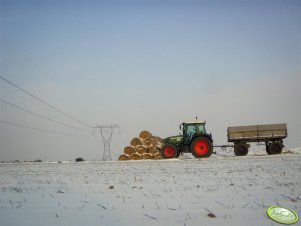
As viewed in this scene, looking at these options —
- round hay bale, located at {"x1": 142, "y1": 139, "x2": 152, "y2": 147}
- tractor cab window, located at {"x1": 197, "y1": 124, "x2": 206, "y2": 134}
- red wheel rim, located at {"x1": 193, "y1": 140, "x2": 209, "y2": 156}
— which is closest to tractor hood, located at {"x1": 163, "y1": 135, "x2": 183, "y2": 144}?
tractor cab window, located at {"x1": 197, "y1": 124, "x2": 206, "y2": 134}

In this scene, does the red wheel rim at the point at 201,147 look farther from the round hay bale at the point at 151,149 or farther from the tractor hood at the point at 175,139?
the round hay bale at the point at 151,149

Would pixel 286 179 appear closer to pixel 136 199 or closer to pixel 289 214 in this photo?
pixel 289 214

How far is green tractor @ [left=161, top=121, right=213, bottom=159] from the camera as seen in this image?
15375 millimetres

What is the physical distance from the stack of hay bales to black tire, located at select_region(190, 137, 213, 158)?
3.97 m

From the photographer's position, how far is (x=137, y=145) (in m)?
19.5

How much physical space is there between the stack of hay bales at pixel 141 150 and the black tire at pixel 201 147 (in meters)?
3.97

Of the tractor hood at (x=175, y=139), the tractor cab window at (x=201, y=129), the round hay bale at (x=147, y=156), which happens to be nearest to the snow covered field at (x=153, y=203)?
the tractor cab window at (x=201, y=129)

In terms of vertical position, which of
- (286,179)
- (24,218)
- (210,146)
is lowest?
(24,218)

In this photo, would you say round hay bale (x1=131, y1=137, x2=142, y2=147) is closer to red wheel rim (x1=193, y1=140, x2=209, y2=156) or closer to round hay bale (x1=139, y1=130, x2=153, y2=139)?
round hay bale (x1=139, y1=130, x2=153, y2=139)

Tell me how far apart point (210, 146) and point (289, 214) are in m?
12.5

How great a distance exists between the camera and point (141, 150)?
19344 millimetres

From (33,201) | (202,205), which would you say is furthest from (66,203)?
(202,205)

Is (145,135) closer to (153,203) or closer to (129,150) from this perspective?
(129,150)

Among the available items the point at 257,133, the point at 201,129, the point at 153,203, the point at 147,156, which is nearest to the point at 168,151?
the point at 201,129
